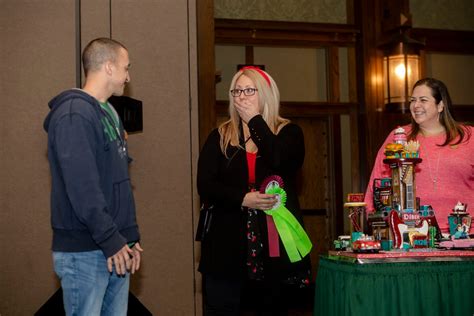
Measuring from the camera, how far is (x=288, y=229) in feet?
8.36

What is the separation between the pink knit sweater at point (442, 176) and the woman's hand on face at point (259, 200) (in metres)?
0.51

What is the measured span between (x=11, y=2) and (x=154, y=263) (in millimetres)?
2019

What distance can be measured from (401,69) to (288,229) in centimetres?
378

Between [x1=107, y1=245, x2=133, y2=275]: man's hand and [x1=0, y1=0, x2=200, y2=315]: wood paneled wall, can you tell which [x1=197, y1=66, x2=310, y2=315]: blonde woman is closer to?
[x1=107, y1=245, x2=133, y2=275]: man's hand

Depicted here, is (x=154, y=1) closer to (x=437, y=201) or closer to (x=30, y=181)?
(x=30, y=181)

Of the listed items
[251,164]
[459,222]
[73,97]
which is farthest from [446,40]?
[73,97]

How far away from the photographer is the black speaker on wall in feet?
13.8

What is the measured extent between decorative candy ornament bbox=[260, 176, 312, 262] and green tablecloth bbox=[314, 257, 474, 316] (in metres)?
0.18

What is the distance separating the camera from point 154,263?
4.49m

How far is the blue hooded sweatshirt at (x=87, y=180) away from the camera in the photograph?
6.59ft

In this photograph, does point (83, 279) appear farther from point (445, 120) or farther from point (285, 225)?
point (445, 120)

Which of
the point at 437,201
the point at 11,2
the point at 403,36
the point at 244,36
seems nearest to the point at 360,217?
the point at 437,201

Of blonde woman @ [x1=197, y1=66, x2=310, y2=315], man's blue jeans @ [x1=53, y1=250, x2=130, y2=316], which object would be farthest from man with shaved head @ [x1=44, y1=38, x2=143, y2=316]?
blonde woman @ [x1=197, y1=66, x2=310, y2=315]

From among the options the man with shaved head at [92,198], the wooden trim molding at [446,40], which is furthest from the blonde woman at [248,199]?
the wooden trim molding at [446,40]
